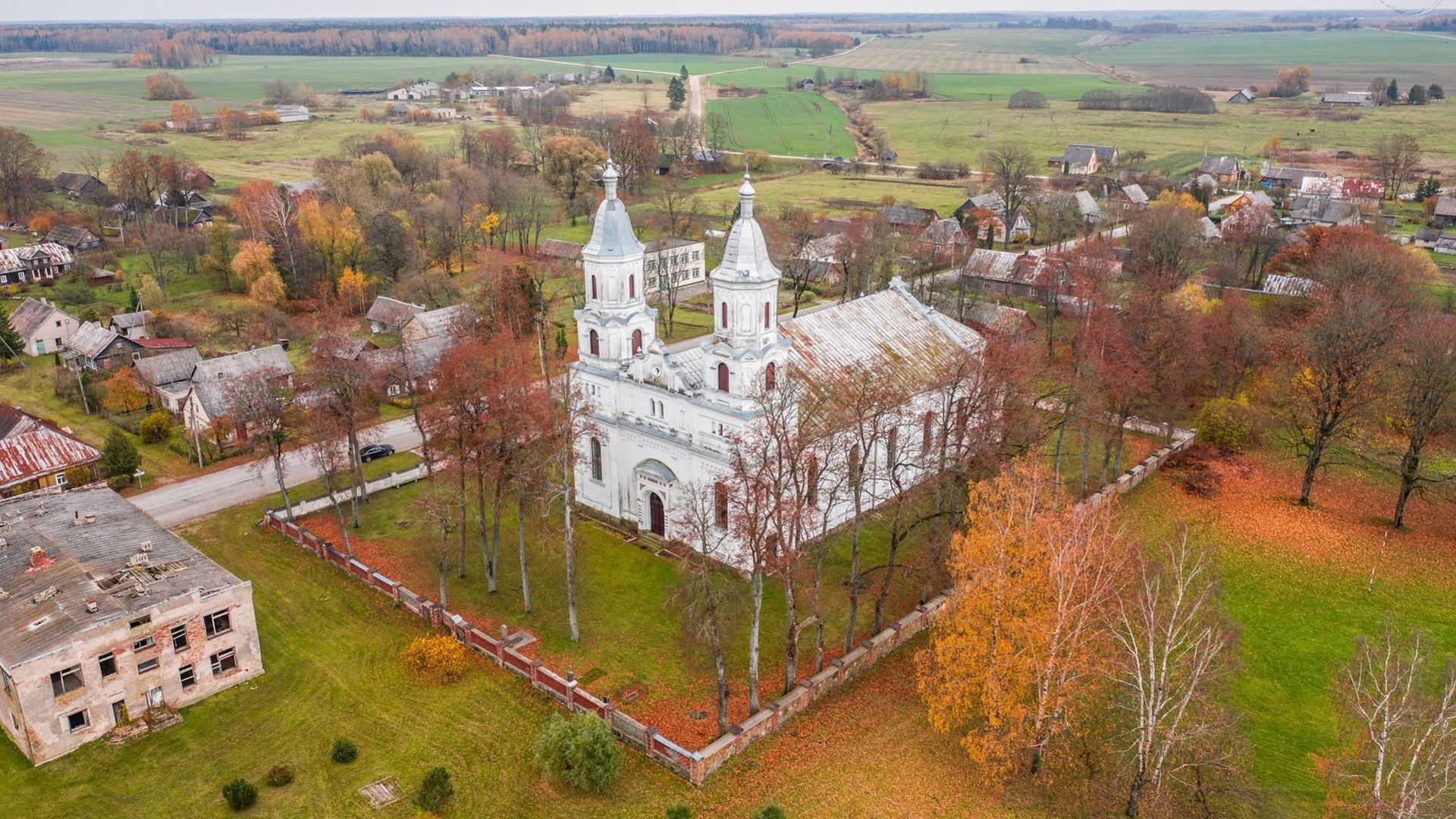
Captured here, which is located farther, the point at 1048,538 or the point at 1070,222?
the point at 1070,222

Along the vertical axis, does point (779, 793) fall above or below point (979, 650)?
below

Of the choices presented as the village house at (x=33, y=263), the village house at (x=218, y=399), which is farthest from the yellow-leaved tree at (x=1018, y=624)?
the village house at (x=33, y=263)

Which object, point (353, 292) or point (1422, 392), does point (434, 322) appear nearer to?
point (353, 292)

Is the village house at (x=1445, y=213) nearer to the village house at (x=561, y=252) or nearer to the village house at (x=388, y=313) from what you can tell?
the village house at (x=561, y=252)

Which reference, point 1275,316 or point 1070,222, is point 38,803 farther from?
point 1070,222

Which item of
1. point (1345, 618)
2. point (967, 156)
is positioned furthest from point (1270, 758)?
point (967, 156)

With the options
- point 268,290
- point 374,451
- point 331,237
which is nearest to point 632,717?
point 374,451
